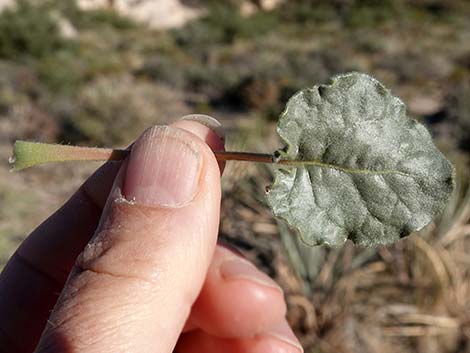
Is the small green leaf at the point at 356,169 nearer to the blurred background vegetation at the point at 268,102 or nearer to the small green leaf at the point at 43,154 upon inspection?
the blurred background vegetation at the point at 268,102

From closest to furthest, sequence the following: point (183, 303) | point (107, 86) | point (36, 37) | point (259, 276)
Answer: point (183, 303) < point (259, 276) < point (107, 86) < point (36, 37)

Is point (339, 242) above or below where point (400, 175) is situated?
below

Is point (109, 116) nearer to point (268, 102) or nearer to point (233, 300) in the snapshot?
point (268, 102)

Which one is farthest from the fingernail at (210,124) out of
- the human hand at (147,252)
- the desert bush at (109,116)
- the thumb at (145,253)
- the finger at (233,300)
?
the desert bush at (109,116)

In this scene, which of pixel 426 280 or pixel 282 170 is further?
pixel 426 280

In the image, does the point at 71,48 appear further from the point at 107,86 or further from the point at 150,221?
the point at 150,221

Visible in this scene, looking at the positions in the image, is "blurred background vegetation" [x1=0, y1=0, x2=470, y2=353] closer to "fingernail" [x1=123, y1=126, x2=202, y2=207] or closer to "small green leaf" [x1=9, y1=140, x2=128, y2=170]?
"fingernail" [x1=123, y1=126, x2=202, y2=207]

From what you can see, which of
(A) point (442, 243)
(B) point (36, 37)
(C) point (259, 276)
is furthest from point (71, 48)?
(C) point (259, 276)
